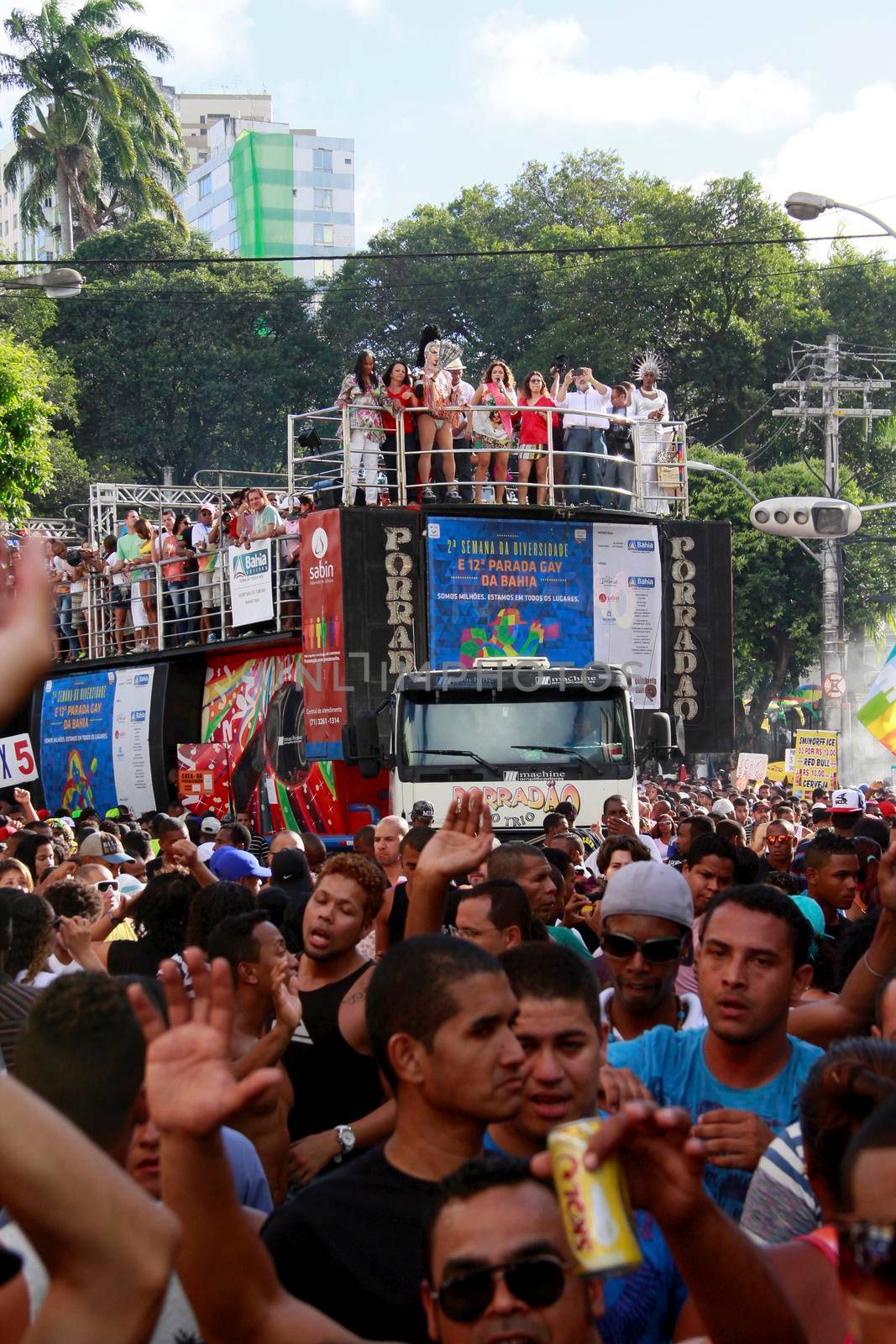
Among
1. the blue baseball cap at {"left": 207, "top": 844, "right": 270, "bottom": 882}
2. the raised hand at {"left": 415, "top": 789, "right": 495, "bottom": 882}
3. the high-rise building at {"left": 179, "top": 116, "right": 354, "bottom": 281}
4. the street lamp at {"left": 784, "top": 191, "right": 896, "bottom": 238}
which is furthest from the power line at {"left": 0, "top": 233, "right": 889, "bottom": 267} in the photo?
the high-rise building at {"left": 179, "top": 116, "right": 354, "bottom": 281}

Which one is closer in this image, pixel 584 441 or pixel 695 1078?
pixel 695 1078

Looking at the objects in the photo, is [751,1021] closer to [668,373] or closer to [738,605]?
[738,605]

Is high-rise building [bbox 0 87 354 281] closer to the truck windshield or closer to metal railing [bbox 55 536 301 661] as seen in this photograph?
metal railing [bbox 55 536 301 661]

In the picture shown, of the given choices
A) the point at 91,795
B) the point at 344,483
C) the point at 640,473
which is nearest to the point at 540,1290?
the point at 344,483

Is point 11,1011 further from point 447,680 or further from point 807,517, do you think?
point 807,517

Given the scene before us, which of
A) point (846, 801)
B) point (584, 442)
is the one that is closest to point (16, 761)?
point (846, 801)

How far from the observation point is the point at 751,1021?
13.8 ft

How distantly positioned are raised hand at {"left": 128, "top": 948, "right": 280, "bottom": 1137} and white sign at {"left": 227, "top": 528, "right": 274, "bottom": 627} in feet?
55.4

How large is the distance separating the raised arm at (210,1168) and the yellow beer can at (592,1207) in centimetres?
42

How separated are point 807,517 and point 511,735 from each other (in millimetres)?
7506

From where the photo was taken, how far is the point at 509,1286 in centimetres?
259

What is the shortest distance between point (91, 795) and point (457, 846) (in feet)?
60.5

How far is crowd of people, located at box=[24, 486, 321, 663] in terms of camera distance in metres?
20.2

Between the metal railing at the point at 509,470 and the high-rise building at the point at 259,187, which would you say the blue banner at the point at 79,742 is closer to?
the metal railing at the point at 509,470
